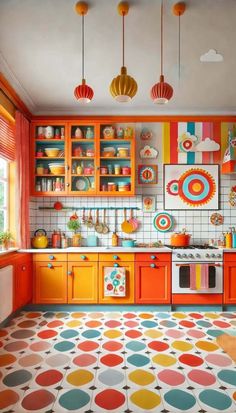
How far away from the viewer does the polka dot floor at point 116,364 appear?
1.95m

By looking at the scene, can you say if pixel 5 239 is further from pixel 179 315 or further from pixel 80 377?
pixel 179 315

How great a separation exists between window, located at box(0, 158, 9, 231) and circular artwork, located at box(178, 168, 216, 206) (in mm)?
2411

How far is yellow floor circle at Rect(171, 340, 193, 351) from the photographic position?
276 cm

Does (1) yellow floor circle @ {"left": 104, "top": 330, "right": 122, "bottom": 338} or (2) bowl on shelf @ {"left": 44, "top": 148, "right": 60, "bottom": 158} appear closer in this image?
(1) yellow floor circle @ {"left": 104, "top": 330, "right": 122, "bottom": 338}

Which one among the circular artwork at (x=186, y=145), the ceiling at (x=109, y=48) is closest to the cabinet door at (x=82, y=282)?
the circular artwork at (x=186, y=145)

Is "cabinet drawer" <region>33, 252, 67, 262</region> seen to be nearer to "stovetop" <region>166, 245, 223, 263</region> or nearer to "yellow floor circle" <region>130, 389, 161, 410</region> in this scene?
"stovetop" <region>166, 245, 223, 263</region>

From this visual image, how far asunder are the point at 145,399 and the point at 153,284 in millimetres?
1885

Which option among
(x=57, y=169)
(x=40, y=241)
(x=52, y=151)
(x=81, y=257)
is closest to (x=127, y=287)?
(x=81, y=257)

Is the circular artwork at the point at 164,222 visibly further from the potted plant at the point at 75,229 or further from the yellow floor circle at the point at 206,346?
the yellow floor circle at the point at 206,346

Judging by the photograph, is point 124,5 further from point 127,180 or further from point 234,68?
point 127,180

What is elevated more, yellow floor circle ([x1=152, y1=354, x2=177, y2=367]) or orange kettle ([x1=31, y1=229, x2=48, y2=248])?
orange kettle ([x1=31, y1=229, x2=48, y2=248])

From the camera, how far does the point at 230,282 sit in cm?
385

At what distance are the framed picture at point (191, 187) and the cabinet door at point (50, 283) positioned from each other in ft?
5.73

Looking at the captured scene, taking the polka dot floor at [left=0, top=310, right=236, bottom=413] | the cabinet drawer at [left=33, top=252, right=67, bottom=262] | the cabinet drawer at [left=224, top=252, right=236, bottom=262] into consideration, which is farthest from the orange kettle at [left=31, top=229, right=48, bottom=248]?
the cabinet drawer at [left=224, top=252, right=236, bottom=262]
